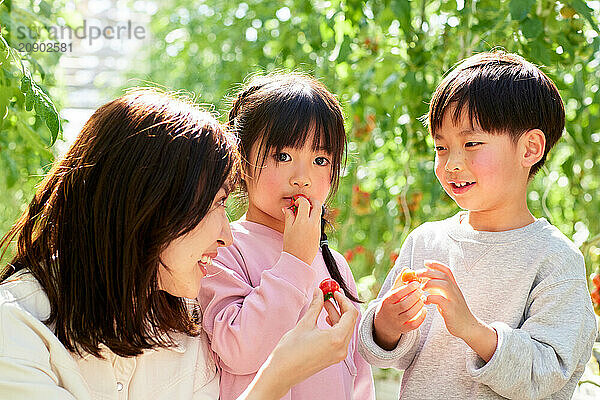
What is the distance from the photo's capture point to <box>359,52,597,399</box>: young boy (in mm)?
1119

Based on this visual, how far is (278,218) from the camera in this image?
1313mm

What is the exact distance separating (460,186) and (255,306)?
401 mm

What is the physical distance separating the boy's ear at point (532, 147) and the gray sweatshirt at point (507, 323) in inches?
4.2

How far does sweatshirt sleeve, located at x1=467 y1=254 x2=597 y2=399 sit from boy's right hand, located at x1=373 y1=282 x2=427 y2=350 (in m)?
0.11

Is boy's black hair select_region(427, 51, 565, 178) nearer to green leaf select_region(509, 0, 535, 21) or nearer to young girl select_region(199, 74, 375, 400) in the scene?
young girl select_region(199, 74, 375, 400)

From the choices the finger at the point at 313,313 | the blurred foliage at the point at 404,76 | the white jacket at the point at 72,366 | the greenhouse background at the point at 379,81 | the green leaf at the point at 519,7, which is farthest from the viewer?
the blurred foliage at the point at 404,76

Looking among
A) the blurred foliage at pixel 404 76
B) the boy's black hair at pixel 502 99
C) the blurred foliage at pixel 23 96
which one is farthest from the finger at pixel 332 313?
the blurred foliage at pixel 404 76

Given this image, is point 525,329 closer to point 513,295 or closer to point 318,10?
point 513,295

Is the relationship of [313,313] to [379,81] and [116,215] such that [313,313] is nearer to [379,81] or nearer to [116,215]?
[116,215]

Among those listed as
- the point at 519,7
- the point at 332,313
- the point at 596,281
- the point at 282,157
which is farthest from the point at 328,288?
the point at 596,281

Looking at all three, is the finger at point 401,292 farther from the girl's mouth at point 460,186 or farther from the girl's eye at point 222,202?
the girl's eye at point 222,202

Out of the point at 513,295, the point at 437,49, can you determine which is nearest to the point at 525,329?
Result: the point at 513,295

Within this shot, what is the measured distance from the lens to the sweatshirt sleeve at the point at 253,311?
1.15 metres

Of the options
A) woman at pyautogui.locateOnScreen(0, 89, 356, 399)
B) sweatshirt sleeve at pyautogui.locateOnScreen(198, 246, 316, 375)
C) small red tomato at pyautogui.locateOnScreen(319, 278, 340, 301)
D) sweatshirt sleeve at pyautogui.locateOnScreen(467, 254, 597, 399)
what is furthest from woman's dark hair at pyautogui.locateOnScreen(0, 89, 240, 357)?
sweatshirt sleeve at pyautogui.locateOnScreen(467, 254, 597, 399)
